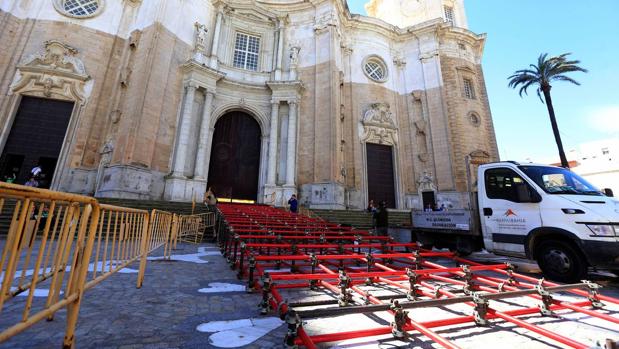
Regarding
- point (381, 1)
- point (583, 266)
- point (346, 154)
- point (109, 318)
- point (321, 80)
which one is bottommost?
point (109, 318)

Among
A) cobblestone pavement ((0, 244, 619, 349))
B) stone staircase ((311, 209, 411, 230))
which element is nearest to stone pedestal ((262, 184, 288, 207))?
stone staircase ((311, 209, 411, 230))

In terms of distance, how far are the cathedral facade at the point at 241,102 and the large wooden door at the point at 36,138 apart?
0.06 meters

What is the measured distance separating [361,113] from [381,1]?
1650 cm

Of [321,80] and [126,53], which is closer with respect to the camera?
[126,53]

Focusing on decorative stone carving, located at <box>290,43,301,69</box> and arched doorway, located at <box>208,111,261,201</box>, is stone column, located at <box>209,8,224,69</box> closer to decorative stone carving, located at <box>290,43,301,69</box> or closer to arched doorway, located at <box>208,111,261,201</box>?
arched doorway, located at <box>208,111,261,201</box>

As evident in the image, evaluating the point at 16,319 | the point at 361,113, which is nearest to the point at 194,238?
the point at 16,319

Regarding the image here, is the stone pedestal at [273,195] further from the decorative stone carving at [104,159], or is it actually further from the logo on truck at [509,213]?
the logo on truck at [509,213]

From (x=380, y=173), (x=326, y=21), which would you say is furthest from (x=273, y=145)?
(x=326, y=21)

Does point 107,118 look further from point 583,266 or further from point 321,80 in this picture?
A: point 583,266

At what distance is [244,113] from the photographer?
60.7ft

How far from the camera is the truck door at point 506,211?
555cm

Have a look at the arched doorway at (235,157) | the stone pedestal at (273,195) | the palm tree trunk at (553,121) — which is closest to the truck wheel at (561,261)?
the stone pedestal at (273,195)

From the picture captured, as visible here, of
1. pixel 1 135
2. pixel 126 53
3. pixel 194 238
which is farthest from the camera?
pixel 126 53

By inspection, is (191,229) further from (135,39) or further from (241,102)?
(135,39)
